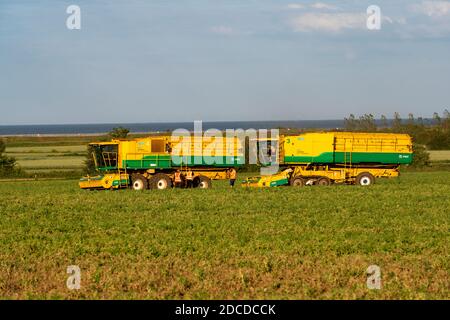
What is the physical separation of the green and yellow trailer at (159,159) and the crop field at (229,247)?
7.81 m

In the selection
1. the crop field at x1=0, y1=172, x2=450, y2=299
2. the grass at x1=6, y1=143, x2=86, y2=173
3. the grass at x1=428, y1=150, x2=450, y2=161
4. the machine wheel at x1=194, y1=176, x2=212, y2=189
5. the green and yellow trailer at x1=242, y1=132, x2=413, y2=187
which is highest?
the green and yellow trailer at x1=242, y1=132, x2=413, y2=187

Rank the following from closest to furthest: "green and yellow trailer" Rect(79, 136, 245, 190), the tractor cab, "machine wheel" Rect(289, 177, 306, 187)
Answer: "machine wheel" Rect(289, 177, 306, 187), "green and yellow trailer" Rect(79, 136, 245, 190), the tractor cab

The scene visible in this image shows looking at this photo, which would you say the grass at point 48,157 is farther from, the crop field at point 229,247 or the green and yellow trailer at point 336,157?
the crop field at point 229,247

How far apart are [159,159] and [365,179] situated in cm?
966

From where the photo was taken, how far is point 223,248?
17.1m

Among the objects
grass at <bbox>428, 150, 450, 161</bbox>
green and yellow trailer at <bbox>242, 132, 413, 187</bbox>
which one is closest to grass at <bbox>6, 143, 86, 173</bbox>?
grass at <bbox>428, 150, 450, 161</bbox>

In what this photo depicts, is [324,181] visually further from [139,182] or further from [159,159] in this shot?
[139,182]

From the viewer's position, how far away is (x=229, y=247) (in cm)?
1719

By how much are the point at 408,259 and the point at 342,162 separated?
20652mm

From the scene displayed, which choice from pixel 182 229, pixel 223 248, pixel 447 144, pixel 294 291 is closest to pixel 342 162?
pixel 182 229

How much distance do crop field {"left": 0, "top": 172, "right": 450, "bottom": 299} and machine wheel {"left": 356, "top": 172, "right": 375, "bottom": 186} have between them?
23.8ft

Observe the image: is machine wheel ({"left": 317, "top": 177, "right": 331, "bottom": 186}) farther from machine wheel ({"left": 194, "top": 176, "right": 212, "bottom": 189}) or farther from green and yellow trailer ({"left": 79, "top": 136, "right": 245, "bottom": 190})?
machine wheel ({"left": 194, "top": 176, "right": 212, "bottom": 189})

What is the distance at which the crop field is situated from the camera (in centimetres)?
1317
